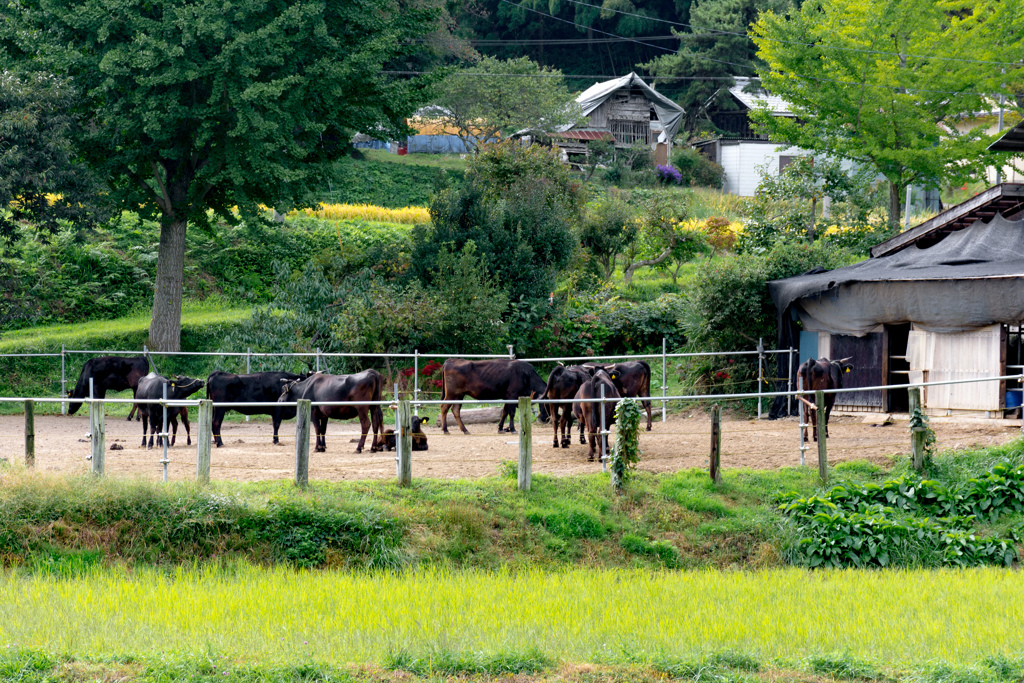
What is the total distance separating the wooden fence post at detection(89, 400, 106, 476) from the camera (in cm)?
1178

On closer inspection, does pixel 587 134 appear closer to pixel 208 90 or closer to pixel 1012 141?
pixel 1012 141

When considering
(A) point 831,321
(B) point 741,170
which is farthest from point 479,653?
(B) point 741,170

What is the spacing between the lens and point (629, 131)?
54969mm

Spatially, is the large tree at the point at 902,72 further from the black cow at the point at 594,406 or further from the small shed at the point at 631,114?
the small shed at the point at 631,114

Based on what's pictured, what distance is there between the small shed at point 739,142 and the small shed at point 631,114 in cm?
210

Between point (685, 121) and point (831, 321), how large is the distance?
41629 millimetres

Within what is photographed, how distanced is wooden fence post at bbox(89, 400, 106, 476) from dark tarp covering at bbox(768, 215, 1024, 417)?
12.8 meters

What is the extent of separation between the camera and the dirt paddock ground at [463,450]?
13.5 metres

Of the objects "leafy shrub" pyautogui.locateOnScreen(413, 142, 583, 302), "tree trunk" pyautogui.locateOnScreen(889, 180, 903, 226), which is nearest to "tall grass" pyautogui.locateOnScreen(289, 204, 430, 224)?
"leafy shrub" pyautogui.locateOnScreen(413, 142, 583, 302)

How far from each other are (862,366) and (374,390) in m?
9.68

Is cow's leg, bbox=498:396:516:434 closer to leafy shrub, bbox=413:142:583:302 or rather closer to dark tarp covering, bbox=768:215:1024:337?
dark tarp covering, bbox=768:215:1024:337

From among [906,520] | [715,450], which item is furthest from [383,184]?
[906,520]

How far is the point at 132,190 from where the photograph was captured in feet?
75.2

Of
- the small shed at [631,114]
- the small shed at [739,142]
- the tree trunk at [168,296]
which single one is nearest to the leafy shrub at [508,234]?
the tree trunk at [168,296]
